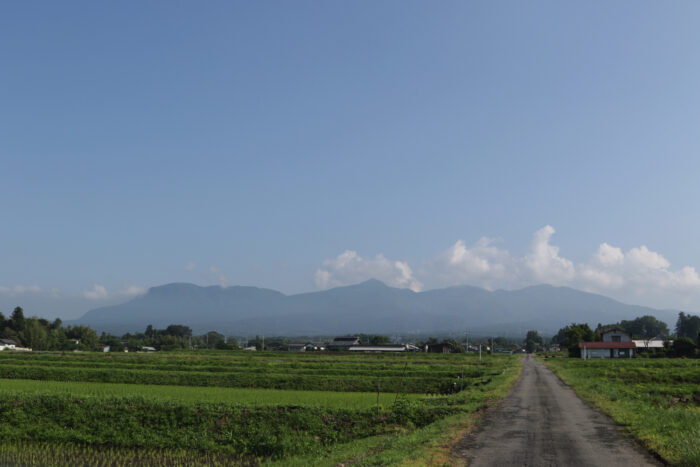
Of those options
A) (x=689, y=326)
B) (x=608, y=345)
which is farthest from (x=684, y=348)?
(x=689, y=326)

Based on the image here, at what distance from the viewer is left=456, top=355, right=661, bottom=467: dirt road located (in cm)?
1379

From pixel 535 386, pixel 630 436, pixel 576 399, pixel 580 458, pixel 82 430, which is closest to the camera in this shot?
pixel 580 458

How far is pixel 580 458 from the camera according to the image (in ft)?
45.7

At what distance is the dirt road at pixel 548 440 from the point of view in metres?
13.8

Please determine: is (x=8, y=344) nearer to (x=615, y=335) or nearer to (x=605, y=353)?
(x=605, y=353)

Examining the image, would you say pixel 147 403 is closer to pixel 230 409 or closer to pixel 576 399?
pixel 230 409

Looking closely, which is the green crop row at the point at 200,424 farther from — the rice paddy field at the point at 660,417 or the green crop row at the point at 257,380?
the green crop row at the point at 257,380

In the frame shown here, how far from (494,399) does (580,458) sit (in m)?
13.8

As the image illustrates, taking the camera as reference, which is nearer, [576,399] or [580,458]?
[580,458]

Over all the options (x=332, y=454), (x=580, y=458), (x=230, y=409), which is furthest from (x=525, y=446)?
(x=230, y=409)

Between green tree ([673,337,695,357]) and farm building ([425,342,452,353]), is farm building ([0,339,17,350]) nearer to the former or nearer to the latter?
farm building ([425,342,452,353])

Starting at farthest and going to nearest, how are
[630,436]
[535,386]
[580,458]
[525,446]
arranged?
1. [535,386]
2. [630,436]
3. [525,446]
4. [580,458]

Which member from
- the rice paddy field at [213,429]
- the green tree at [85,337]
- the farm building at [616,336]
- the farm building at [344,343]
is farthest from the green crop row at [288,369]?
the farm building at [344,343]

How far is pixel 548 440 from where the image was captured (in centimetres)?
1622
